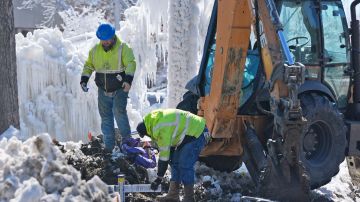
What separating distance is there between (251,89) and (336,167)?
1380 mm

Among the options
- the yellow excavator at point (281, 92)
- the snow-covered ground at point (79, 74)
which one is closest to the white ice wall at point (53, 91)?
the snow-covered ground at point (79, 74)

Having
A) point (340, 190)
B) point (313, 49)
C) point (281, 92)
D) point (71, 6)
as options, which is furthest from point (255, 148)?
point (71, 6)

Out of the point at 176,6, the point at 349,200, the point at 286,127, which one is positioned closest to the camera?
the point at 286,127

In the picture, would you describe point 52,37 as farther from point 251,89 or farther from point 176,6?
point 251,89

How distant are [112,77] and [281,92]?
2446 mm

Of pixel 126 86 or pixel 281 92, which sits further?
pixel 126 86

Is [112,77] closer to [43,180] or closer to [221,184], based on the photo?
[221,184]

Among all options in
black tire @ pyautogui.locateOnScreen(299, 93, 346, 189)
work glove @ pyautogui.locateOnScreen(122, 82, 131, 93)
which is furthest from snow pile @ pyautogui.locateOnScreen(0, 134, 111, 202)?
black tire @ pyautogui.locateOnScreen(299, 93, 346, 189)

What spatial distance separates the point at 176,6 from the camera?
10.8 metres

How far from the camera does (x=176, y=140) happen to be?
5980mm

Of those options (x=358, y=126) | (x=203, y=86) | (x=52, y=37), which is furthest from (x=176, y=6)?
(x=358, y=126)

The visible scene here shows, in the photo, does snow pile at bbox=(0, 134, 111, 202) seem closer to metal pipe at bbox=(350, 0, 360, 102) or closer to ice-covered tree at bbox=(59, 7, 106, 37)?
metal pipe at bbox=(350, 0, 360, 102)

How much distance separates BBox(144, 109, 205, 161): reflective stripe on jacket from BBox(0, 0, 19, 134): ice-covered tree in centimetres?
194

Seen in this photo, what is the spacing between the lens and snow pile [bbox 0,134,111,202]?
3883 mm
